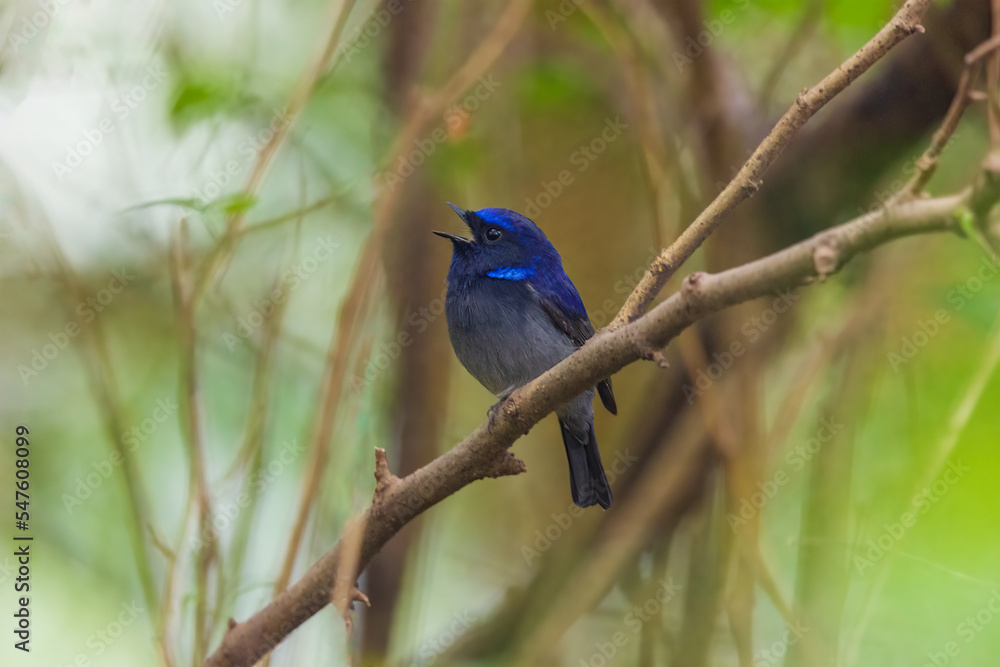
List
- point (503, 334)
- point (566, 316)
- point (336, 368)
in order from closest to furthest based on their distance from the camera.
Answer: point (336, 368) < point (503, 334) < point (566, 316)

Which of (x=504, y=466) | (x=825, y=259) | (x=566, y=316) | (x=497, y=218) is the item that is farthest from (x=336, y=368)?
(x=825, y=259)

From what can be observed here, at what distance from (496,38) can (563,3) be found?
3.52 ft

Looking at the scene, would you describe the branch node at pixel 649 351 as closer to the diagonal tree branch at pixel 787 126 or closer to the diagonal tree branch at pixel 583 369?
the diagonal tree branch at pixel 583 369

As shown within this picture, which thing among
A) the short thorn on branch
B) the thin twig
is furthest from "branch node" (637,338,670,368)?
the thin twig

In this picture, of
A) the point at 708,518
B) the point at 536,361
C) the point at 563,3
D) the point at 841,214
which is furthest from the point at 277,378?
the point at 841,214

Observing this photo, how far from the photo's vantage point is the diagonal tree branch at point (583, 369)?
1390mm

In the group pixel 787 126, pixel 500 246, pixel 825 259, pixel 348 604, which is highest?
pixel 500 246

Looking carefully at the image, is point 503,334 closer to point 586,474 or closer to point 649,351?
point 586,474

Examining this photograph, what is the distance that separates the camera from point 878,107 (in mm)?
4113

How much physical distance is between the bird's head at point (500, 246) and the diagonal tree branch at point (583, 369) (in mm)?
1545

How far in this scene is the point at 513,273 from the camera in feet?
12.5

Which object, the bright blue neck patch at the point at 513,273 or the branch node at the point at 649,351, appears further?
the bright blue neck patch at the point at 513,273

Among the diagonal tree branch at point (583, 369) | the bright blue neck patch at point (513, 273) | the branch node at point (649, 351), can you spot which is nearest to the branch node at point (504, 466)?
the diagonal tree branch at point (583, 369)

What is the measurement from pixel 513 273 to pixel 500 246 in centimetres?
18
